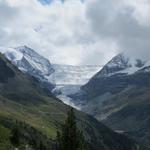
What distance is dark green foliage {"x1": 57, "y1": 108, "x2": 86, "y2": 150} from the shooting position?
215 ft

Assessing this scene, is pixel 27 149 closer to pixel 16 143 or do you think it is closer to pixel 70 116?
pixel 16 143

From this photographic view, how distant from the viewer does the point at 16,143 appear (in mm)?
100312

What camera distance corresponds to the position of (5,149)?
87062 millimetres

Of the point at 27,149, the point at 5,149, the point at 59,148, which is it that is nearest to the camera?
the point at 59,148

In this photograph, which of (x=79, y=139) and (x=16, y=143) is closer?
(x=79, y=139)

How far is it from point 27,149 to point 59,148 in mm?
34435

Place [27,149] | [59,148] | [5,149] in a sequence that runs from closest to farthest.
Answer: [59,148] < [5,149] < [27,149]

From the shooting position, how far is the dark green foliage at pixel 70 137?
65.6 m

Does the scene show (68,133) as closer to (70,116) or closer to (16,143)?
(70,116)

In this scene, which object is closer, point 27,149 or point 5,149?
point 5,149

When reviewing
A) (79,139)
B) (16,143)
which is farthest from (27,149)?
(79,139)

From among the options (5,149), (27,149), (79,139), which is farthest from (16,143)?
(79,139)

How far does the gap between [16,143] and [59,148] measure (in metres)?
35.8

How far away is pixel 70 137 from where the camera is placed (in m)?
Answer: 66.2
